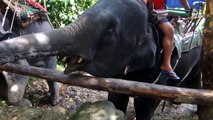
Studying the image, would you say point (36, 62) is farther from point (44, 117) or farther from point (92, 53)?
point (92, 53)

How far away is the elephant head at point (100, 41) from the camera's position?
8.04 ft

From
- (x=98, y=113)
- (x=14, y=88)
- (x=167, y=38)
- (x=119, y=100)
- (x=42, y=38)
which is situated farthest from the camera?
(x=14, y=88)

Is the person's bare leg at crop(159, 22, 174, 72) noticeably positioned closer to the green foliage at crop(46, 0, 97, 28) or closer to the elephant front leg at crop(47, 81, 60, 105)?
the elephant front leg at crop(47, 81, 60, 105)

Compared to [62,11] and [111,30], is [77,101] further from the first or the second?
[111,30]

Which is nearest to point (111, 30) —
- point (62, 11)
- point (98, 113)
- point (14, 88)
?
point (98, 113)

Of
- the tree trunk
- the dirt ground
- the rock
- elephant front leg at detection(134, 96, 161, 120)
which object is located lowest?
the dirt ground

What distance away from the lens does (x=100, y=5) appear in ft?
10.4

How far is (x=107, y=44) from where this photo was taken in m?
3.10

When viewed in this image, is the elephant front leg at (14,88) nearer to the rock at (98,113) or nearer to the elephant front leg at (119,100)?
the elephant front leg at (119,100)

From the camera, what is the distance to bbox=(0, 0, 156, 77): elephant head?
2.45 m

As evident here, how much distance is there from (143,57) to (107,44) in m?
0.48

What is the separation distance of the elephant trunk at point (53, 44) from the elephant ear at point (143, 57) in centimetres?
56

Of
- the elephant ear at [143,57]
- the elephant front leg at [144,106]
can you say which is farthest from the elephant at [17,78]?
the elephant ear at [143,57]

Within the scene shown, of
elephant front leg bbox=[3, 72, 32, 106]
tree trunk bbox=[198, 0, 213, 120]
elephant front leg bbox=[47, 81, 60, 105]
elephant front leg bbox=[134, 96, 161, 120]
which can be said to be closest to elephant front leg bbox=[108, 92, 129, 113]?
elephant front leg bbox=[134, 96, 161, 120]
